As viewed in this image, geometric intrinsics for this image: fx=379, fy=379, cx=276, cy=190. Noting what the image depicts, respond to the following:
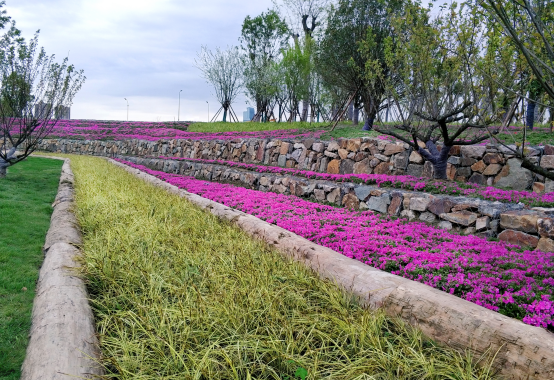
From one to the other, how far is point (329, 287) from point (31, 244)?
4.07 metres

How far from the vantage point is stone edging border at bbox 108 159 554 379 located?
2.29m

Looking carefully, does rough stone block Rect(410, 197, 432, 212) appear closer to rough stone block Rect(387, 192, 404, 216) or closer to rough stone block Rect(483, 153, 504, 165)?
rough stone block Rect(387, 192, 404, 216)

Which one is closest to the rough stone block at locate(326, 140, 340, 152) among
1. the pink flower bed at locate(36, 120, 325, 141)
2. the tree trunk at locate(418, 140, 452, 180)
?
the tree trunk at locate(418, 140, 452, 180)

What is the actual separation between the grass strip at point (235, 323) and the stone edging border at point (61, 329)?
0.15m

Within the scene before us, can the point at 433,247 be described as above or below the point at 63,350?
above

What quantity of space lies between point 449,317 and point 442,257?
144cm

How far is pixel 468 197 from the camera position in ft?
19.5

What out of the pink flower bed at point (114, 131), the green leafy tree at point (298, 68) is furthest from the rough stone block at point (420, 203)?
the pink flower bed at point (114, 131)

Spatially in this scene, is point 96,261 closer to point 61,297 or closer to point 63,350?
point 61,297

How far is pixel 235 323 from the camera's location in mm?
2811

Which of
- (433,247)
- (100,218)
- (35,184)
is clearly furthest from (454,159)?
(35,184)

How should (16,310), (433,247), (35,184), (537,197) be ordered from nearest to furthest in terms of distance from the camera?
(16,310) → (433,247) → (537,197) → (35,184)

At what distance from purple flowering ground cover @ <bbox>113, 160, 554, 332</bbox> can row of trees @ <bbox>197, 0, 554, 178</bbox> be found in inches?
39.8

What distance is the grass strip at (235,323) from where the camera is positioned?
2420mm
